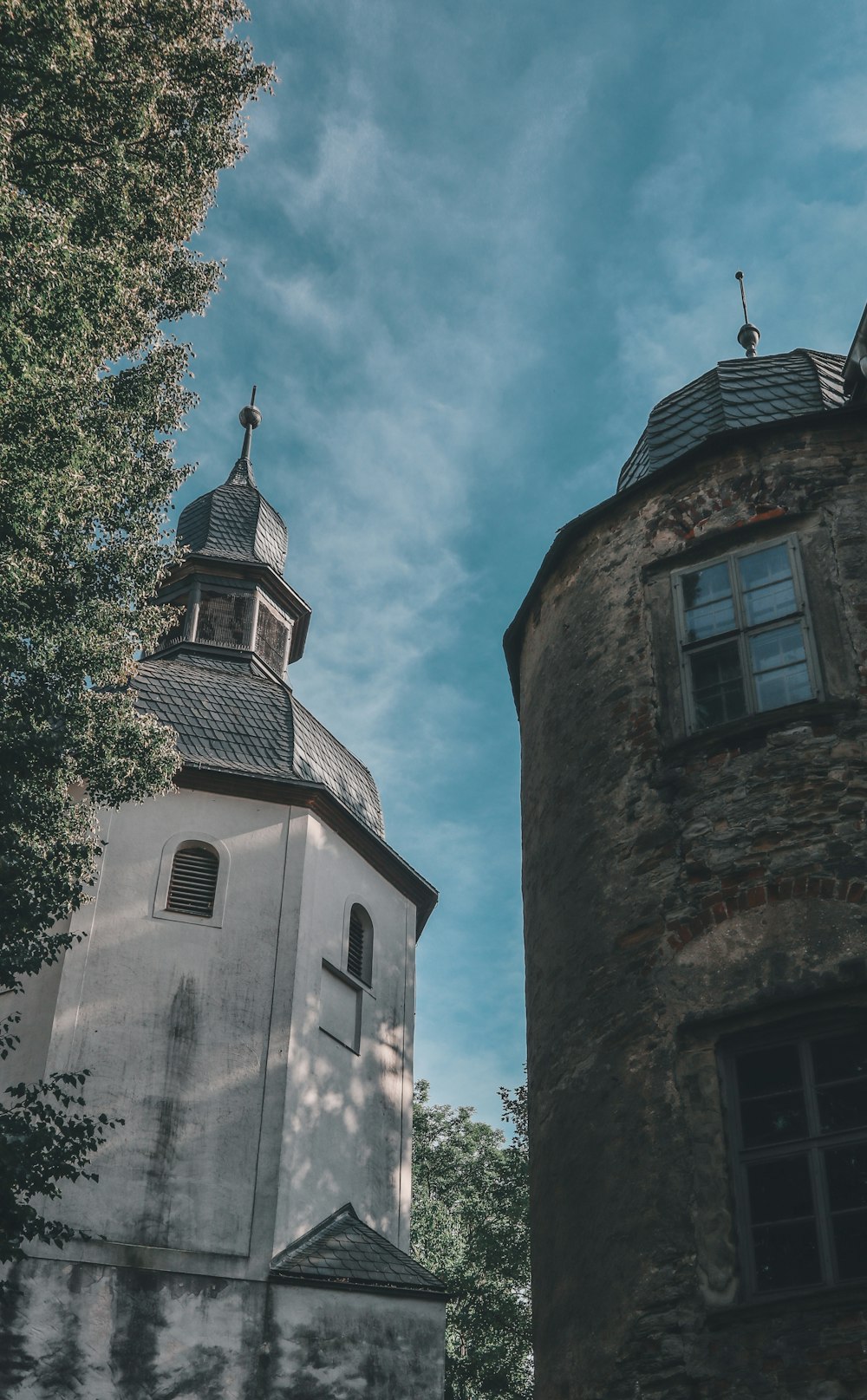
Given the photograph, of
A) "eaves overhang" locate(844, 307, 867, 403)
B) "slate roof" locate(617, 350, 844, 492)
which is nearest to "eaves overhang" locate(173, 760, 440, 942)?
"slate roof" locate(617, 350, 844, 492)

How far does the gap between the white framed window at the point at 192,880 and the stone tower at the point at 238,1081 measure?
0.03m

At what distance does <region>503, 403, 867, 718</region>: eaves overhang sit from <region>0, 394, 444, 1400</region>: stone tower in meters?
4.15

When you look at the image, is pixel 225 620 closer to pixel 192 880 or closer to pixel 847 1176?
pixel 192 880

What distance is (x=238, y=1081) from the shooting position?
15883 mm

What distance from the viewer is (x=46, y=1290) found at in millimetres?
13773

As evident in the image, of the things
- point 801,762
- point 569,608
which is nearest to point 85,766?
point 569,608

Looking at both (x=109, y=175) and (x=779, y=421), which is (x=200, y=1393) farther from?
(x=109, y=175)

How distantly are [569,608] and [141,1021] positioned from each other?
8.14m

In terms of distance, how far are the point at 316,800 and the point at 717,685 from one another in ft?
32.9

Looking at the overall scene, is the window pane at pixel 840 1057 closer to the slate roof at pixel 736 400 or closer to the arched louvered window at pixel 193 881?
the slate roof at pixel 736 400

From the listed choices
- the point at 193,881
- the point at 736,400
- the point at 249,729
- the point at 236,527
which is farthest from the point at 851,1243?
the point at 236,527

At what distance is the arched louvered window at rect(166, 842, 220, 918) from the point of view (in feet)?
56.2

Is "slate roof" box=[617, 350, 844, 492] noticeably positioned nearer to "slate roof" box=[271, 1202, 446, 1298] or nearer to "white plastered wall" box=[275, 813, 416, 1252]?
"white plastered wall" box=[275, 813, 416, 1252]

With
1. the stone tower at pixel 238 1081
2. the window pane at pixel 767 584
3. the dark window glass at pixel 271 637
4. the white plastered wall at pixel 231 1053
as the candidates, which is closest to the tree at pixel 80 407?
the stone tower at pixel 238 1081
